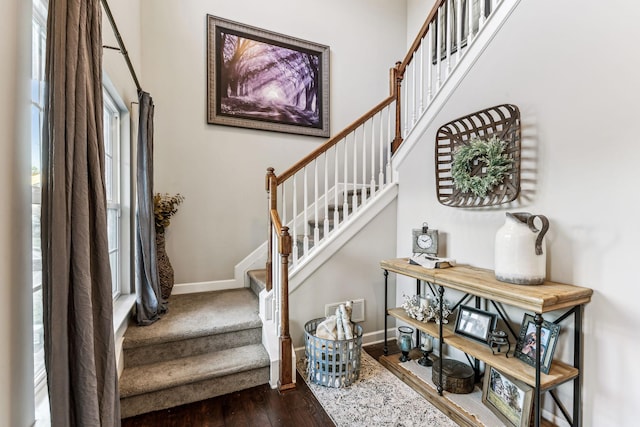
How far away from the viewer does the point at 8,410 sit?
945mm

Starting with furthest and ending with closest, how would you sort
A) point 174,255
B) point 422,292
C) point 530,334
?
point 174,255
point 422,292
point 530,334

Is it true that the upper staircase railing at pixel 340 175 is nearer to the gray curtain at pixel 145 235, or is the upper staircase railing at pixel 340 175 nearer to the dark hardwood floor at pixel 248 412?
the dark hardwood floor at pixel 248 412

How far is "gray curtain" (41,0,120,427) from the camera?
99 centimetres

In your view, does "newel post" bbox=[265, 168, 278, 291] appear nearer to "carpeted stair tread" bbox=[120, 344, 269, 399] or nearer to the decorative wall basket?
"carpeted stair tread" bbox=[120, 344, 269, 399]

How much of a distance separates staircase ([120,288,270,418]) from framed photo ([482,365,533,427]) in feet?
4.84

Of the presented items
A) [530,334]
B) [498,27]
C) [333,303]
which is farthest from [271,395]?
[498,27]

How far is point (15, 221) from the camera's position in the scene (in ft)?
3.19

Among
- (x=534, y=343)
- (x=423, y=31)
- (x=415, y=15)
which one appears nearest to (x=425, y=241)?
(x=534, y=343)

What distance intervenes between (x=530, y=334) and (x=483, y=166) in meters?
1.04

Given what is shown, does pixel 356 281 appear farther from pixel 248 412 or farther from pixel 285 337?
pixel 248 412

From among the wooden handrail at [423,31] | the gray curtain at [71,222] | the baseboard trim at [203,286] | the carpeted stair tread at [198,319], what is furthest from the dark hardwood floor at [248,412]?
the wooden handrail at [423,31]

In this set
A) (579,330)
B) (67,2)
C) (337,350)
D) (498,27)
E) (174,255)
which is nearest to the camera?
(67,2)

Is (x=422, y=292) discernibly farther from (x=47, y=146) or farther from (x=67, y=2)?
(x=67, y=2)

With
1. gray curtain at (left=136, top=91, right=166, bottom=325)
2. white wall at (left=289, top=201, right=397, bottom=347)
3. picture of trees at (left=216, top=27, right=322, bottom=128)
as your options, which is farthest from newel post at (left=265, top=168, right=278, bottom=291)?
picture of trees at (left=216, top=27, right=322, bottom=128)
